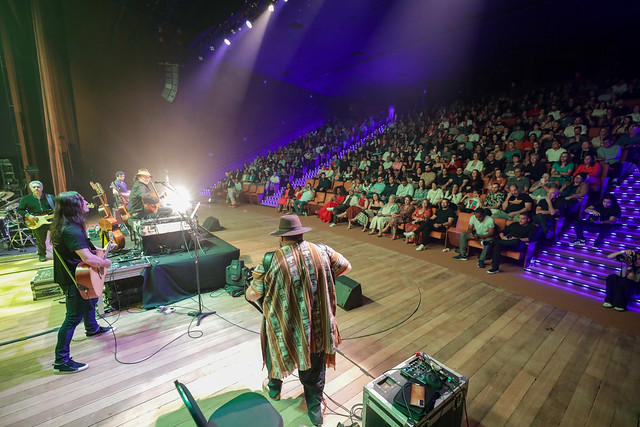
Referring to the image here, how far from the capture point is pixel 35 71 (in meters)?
6.20

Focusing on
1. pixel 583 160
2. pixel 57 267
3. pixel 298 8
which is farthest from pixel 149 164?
pixel 583 160

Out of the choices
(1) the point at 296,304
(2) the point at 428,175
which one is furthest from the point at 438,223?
(1) the point at 296,304

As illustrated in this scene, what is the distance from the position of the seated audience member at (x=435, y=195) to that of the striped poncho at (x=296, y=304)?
5812 millimetres

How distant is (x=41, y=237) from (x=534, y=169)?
9795 millimetres

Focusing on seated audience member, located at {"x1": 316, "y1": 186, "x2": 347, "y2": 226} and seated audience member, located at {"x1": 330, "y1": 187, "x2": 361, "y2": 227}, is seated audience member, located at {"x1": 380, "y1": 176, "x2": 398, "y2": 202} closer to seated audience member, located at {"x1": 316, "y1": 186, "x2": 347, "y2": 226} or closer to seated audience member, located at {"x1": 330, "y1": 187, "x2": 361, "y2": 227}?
seated audience member, located at {"x1": 330, "y1": 187, "x2": 361, "y2": 227}

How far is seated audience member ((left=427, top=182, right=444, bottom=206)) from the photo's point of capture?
6.83 metres

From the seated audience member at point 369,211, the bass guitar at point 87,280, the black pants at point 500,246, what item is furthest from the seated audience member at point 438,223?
the bass guitar at point 87,280

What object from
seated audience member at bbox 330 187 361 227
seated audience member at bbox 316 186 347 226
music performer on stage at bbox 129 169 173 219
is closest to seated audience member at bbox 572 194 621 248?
seated audience member at bbox 330 187 361 227

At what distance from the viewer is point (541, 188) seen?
219 inches

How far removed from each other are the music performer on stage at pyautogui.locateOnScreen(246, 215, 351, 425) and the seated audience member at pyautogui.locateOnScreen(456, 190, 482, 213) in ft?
17.7

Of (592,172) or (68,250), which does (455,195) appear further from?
(68,250)

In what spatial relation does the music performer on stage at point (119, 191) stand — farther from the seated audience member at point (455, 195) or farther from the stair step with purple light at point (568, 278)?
the stair step with purple light at point (568, 278)

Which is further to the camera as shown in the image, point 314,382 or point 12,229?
point 12,229

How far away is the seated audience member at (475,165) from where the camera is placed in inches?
283
